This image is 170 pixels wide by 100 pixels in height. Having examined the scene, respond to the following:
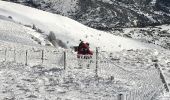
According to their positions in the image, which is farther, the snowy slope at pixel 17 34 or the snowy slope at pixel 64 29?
the snowy slope at pixel 64 29

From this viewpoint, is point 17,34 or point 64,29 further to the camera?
point 64,29

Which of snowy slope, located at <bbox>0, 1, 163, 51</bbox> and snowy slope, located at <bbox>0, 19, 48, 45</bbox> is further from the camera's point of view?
snowy slope, located at <bbox>0, 1, 163, 51</bbox>

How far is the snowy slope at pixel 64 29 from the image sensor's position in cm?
7438

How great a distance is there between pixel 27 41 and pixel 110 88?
4036cm

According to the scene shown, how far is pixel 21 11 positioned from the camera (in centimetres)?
8894

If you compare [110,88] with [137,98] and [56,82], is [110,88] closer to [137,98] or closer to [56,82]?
[56,82]

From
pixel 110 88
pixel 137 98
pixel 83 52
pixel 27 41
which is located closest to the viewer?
pixel 137 98

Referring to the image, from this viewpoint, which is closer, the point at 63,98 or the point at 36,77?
the point at 63,98

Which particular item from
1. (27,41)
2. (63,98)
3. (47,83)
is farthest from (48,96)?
(27,41)

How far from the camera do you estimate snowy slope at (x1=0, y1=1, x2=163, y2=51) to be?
2928 inches

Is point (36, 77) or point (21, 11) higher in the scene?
point (21, 11)

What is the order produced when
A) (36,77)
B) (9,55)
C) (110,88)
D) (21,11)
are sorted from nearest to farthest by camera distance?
(110,88), (36,77), (9,55), (21,11)

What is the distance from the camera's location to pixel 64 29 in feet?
258

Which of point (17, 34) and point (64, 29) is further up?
point (64, 29)
